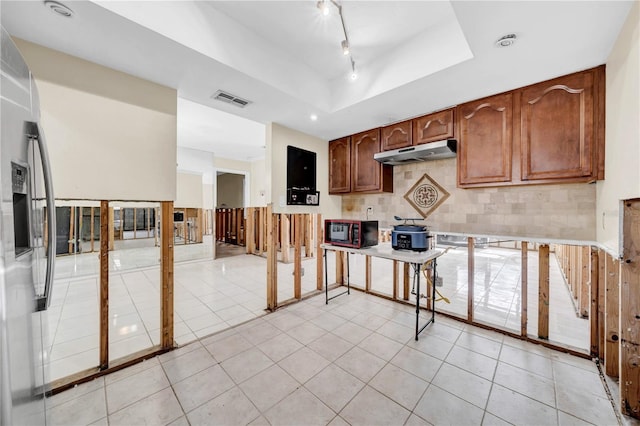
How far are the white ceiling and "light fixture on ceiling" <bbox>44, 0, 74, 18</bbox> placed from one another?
33 mm

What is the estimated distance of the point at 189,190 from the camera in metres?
6.34

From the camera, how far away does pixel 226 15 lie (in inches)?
74.6

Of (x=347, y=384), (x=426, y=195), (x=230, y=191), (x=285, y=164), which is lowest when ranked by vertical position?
(x=347, y=384)

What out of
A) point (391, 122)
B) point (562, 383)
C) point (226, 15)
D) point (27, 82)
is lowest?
point (562, 383)

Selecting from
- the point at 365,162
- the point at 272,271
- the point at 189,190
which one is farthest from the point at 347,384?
the point at 189,190

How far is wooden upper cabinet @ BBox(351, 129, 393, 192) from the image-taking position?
10.8 feet

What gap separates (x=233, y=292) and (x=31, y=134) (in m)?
3.10

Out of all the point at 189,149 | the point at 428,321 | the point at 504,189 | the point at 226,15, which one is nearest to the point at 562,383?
the point at 428,321

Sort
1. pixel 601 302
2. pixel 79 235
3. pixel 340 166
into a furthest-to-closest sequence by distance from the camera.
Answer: pixel 79 235 < pixel 340 166 < pixel 601 302

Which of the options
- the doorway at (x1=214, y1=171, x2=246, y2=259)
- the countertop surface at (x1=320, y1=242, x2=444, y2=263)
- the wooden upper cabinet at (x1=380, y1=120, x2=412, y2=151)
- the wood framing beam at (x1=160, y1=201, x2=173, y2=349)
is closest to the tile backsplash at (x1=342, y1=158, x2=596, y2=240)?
the wooden upper cabinet at (x1=380, y1=120, x2=412, y2=151)

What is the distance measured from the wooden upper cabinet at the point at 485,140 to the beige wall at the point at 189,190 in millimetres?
6059

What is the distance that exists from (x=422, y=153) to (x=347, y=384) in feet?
7.72

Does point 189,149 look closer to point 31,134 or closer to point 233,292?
point 233,292

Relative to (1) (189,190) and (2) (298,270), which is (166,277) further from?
(1) (189,190)
